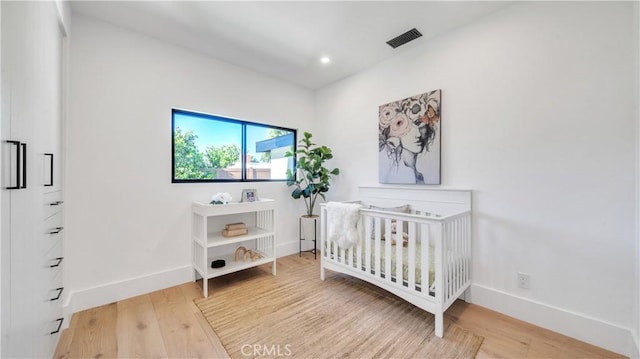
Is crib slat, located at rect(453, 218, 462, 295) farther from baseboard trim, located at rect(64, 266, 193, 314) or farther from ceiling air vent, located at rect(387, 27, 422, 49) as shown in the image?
baseboard trim, located at rect(64, 266, 193, 314)

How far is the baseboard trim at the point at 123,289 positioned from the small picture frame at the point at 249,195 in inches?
37.1

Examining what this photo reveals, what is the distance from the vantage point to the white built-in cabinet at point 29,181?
90cm

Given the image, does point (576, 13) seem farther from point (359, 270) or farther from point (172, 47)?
point (172, 47)

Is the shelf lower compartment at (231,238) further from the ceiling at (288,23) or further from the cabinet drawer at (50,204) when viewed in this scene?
the ceiling at (288,23)

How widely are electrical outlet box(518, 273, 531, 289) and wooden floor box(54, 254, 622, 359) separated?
11.0 inches

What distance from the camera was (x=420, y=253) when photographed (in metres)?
2.19

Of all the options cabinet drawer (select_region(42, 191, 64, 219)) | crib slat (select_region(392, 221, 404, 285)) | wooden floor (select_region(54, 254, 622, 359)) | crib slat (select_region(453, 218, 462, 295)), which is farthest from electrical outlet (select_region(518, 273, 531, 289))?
cabinet drawer (select_region(42, 191, 64, 219))

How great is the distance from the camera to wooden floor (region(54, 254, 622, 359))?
1561 millimetres

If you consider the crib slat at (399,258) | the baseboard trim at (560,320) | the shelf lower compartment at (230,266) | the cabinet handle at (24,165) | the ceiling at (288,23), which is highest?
the ceiling at (288,23)

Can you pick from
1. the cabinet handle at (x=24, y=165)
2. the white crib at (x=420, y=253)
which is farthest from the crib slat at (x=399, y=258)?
the cabinet handle at (x=24, y=165)

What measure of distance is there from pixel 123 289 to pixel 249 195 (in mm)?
1459

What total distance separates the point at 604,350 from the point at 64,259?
3.95 meters

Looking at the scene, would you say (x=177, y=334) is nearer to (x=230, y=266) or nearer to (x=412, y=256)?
(x=230, y=266)

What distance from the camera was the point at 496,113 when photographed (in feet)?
6.79
